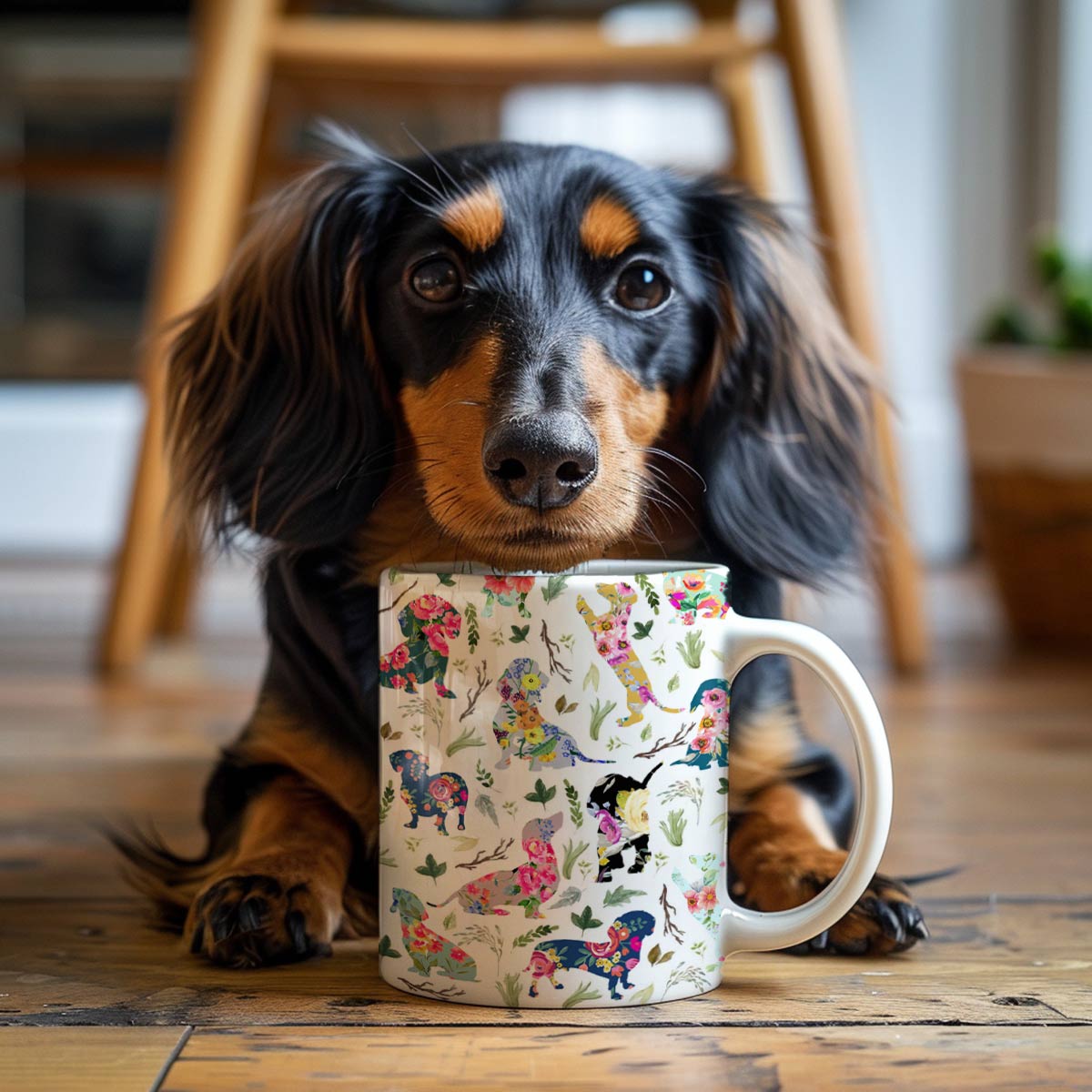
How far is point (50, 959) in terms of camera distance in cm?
79

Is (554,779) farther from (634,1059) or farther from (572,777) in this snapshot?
(634,1059)

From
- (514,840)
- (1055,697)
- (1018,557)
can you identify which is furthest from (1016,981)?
(1018,557)

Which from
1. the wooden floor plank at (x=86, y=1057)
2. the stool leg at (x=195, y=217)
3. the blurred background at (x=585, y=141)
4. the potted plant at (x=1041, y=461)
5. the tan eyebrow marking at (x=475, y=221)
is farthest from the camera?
the blurred background at (x=585, y=141)

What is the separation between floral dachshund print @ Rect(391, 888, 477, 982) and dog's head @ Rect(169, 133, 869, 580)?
→ 0.63 feet

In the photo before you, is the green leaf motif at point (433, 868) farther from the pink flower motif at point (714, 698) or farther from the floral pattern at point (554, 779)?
the pink flower motif at point (714, 698)

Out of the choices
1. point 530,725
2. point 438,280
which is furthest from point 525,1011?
point 438,280

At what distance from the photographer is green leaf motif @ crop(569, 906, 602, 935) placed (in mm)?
675

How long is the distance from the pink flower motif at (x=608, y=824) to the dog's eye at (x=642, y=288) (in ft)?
1.20

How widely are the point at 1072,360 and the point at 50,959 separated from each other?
1583 mm

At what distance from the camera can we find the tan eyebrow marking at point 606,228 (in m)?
0.90

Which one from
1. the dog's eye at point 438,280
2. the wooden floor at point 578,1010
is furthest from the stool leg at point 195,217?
the dog's eye at point 438,280

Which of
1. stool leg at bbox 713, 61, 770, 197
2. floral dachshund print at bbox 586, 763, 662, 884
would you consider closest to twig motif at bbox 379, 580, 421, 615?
floral dachshund print at bbox 586, 763, 662, 884

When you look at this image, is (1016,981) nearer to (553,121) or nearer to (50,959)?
(50,959)

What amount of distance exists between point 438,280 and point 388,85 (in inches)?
43.1
